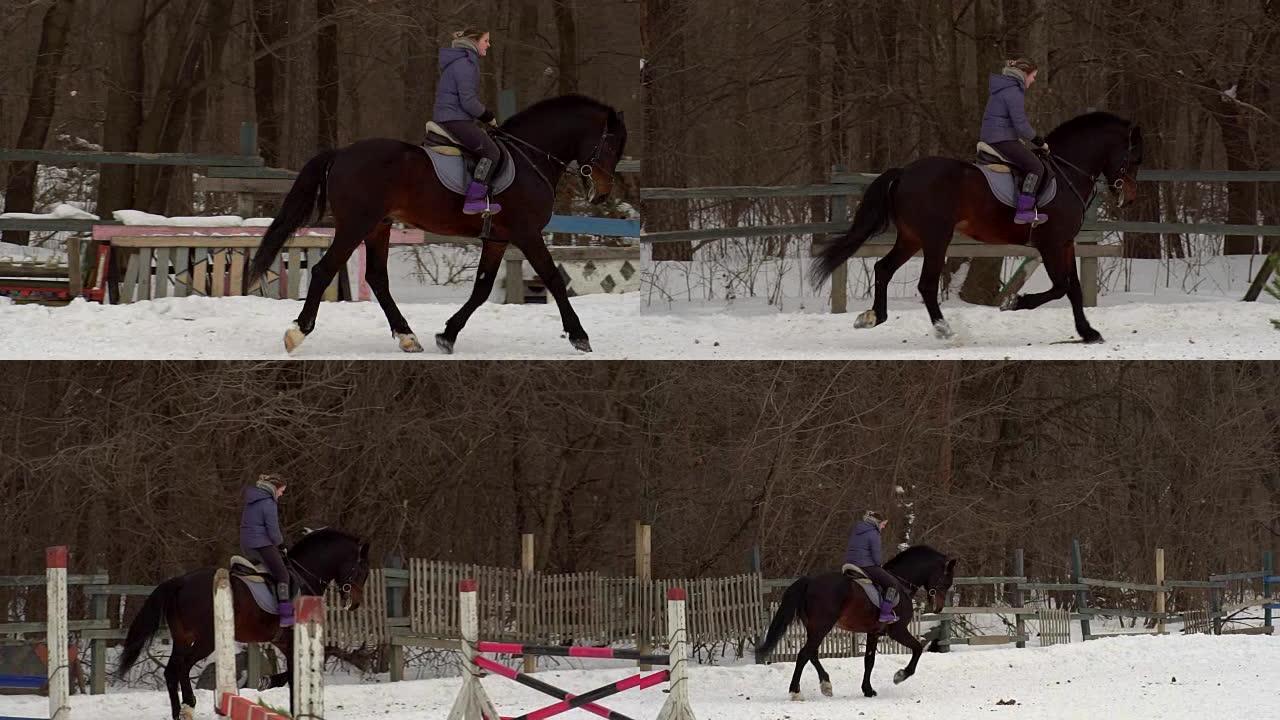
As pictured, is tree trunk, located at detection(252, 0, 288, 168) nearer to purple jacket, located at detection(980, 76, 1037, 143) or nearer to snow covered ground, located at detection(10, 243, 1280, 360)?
snow covered ground, located at detection(10, 243, 1280, 360)

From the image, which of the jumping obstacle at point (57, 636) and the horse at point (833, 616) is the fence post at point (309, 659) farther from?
the horse at point (833, 616)

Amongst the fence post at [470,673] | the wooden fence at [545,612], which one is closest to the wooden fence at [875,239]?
the wooden fence at [545,612]

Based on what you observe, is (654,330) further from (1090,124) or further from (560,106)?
(1090,124)

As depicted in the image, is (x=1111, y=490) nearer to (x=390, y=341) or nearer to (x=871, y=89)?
(x=871, y=89)

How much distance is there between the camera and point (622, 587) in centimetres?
1641

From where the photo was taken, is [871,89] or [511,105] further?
[871,89]

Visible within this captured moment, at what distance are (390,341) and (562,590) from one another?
5836mm

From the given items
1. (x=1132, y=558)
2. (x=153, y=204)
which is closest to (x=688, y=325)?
(x=153, y=204)

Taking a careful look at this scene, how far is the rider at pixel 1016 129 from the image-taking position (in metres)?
11.4

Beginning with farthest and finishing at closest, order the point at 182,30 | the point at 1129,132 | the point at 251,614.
Result: 1. the point at 182,30
2. the point at 1129,132
3. the point at 251,614

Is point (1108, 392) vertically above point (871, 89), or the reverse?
point (871, 89)

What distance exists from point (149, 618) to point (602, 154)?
4.69 meters

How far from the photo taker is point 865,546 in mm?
12570

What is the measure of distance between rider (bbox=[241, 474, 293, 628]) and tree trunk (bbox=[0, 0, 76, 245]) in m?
10.1
